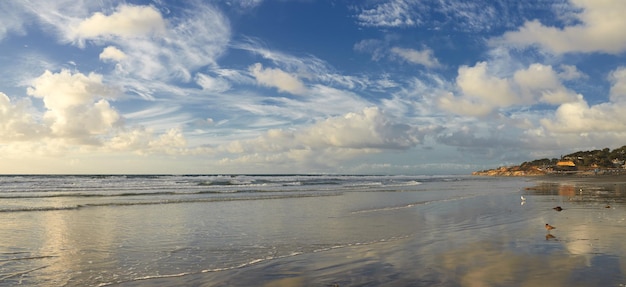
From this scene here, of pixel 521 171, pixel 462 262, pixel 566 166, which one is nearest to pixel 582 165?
pixel 566 166

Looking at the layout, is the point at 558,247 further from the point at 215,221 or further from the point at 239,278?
the point at 215,221

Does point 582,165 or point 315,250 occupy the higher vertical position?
point 582,165

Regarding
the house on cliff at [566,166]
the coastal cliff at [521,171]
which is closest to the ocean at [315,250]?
the coastal cliff at [521,171]

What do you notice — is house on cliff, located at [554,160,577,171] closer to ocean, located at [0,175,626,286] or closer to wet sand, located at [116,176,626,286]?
ocean, located at [0,175,626,286]

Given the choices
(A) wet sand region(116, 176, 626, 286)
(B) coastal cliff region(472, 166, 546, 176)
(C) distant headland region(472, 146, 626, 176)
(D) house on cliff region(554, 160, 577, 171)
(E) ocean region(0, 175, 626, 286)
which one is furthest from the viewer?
(D) house on cliff region(554, 160, 577, 171)

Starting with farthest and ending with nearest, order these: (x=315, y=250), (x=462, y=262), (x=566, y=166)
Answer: (x=566, y=166), (x=315, y=250), (x=462, y=262)

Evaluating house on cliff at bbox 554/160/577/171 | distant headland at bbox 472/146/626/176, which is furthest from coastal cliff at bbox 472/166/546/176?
house on cliff at bbox 554/160/577/171

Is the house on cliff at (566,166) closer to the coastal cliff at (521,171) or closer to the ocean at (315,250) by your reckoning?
the coastal cliff at (521,171)

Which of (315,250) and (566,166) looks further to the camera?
(566,166)

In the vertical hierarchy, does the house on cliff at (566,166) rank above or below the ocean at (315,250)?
above

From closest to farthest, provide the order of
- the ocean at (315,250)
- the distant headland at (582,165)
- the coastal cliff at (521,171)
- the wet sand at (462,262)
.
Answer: the wet sand at (462,262), the ocean at (315,250), the distant headland at (582,165), the coastal cliff at (521,171)

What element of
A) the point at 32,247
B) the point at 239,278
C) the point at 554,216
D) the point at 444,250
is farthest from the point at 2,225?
the point at 554,216

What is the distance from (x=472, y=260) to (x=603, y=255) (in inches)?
123

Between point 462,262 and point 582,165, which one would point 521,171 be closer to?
point 582,165
